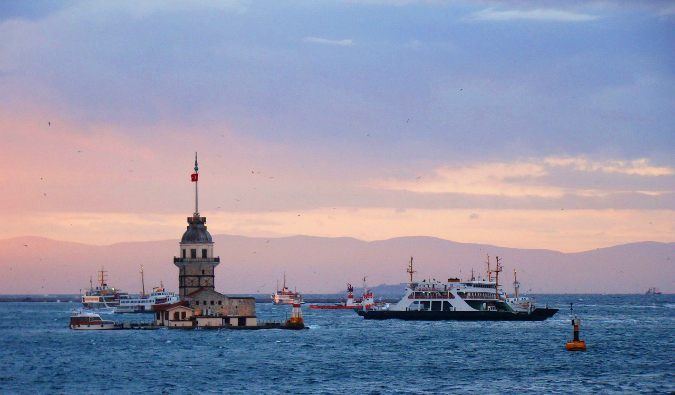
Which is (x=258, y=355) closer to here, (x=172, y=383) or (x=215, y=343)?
(x=215, y=343)

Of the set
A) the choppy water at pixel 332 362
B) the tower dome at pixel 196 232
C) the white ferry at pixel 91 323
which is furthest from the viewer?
the tower dome at pixel 196 232

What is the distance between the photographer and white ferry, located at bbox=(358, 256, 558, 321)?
14075 centimetres

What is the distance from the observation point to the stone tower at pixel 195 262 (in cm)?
11275

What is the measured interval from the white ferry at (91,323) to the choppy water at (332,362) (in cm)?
157

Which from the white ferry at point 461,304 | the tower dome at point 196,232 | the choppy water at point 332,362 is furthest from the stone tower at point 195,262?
the white ferry at point 461,304

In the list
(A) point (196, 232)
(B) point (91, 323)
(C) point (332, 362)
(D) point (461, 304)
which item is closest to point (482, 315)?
(D) point (461, 304)

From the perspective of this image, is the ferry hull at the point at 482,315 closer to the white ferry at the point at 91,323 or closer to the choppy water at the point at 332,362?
the choppy water at the point at 332,362

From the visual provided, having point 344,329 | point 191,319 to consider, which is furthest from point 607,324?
point 191,319

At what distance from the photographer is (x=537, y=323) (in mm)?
138625

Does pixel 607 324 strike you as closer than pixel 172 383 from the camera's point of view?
No

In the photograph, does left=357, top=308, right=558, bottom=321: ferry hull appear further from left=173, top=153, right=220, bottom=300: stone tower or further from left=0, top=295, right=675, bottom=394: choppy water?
left=173, top=153, right=220, bottom=300: stone tower

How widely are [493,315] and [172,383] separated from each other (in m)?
85.2

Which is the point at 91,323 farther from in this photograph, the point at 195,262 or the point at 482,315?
the point at 482,315

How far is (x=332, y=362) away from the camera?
7644 centimetres
